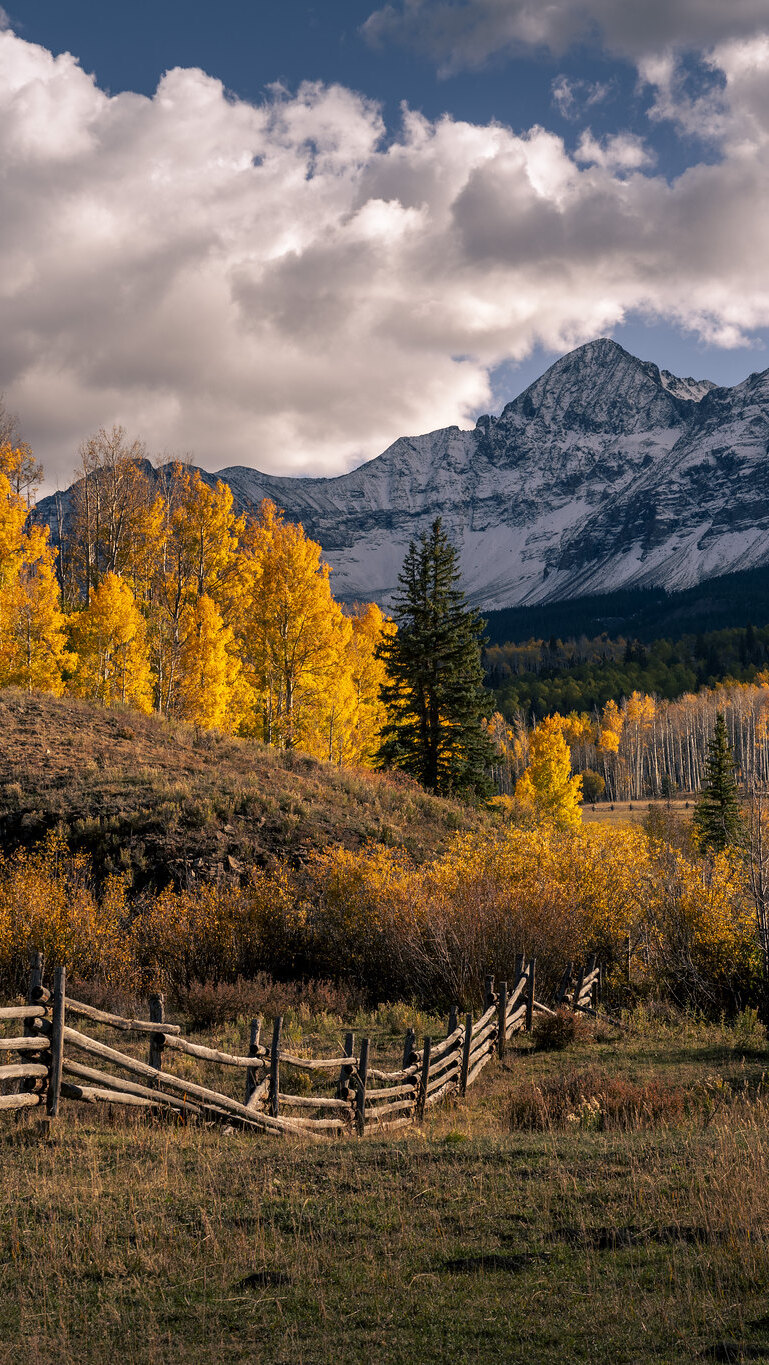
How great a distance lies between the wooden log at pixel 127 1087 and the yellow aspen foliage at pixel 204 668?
81.6 ft

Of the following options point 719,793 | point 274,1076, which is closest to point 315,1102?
point 274,1076

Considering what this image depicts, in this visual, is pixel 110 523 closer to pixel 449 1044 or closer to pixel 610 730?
pixel 449 1044

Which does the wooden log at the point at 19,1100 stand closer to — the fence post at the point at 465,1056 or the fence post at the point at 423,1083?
the fence post at the point at 423,1083

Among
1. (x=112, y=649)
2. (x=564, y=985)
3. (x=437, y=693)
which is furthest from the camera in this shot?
(x=112, y=649)

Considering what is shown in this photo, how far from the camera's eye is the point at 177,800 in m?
25.8

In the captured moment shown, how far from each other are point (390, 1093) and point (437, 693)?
932 inches

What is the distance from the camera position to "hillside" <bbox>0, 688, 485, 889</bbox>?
78.9 ft

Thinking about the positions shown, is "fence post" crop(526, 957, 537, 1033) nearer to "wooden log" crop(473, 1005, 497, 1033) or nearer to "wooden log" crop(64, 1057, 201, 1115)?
"wooden log" crop(473, 1005, 497, 1033)

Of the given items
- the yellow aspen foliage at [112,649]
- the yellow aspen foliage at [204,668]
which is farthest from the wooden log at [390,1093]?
the yellow aspen foliage at [112,649]

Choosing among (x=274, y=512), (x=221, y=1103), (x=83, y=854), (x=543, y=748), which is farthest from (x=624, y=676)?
(x=221, y=1103)

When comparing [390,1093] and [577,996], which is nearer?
[390,1093]

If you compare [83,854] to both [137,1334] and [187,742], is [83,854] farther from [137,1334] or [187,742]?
[137,1334]

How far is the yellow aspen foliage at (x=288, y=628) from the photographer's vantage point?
115 ft

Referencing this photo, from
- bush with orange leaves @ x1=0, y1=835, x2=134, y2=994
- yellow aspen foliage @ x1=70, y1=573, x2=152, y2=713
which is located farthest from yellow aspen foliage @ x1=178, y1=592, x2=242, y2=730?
bush with orange leaves @ x1=0, y1=835, x2=134, y2=994
